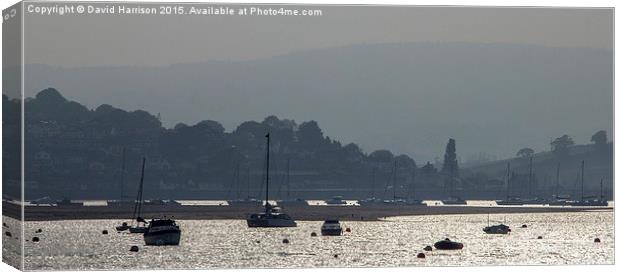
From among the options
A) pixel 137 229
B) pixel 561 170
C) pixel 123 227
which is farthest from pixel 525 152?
pixel 123 227

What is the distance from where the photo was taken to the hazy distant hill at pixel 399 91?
4594 centimetres

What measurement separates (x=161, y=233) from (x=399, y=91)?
14.4 m

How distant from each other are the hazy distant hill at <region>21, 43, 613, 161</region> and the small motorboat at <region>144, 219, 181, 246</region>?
881cm

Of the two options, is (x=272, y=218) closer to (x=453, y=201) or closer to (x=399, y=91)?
(x=399, y=91)

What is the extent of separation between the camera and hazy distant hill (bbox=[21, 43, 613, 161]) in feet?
151

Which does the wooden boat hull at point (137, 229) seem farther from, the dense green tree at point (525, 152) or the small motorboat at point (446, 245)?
the dense green tree at point (525, 152)

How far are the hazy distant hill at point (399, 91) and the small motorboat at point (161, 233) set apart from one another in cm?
881

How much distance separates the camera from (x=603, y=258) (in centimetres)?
4544

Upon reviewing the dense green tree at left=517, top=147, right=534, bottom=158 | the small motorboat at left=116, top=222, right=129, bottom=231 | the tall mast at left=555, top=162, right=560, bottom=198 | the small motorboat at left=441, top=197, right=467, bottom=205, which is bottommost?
the small motorboat at left=441, top=197, right=467, bottom=205

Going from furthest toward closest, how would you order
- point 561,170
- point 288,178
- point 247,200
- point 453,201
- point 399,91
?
point 453,201 < point 247,200 < point 561,170 < point 288,178 < point 399,91

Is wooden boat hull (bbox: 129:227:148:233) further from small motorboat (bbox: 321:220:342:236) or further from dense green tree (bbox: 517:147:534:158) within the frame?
small motorboat (bbox: 321:220:342:236)

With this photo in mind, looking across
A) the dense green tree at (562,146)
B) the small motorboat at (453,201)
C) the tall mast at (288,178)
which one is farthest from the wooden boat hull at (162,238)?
the small motorboat at (453,201)

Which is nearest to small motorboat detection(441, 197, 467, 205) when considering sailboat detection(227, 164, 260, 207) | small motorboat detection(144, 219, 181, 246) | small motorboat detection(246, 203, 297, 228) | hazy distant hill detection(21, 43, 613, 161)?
sailboat detection(227, 164, 260, 207)

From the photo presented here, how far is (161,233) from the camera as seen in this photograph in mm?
60344
